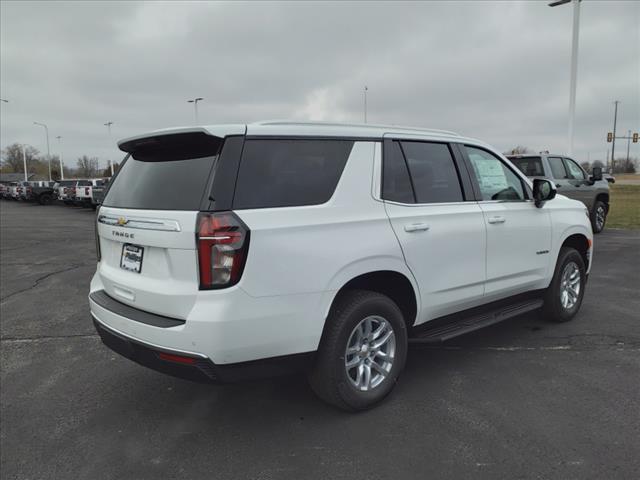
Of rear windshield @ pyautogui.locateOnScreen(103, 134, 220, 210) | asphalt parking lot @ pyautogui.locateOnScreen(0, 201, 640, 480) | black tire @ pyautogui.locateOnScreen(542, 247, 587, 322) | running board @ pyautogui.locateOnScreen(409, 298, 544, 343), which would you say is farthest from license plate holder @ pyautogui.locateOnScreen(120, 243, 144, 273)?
black tire @ pyautogui.locateOnScreen(542, 247, 587, 322)

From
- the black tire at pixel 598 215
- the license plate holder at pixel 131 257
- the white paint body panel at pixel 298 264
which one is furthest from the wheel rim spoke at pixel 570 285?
the black tire at pixel 598 215

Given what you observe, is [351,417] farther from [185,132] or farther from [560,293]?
[560,293]

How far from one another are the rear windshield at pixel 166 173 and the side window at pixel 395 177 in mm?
1209

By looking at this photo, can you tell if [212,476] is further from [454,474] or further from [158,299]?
[454,474]

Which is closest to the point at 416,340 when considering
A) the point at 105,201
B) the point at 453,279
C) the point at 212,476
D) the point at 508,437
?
the point at 453,279

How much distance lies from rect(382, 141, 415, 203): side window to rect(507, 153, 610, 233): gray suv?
800 centimetres

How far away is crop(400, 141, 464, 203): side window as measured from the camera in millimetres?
3600

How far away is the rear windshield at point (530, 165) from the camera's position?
10.6m

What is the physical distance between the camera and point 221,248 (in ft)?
8.38

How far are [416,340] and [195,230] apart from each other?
185cm

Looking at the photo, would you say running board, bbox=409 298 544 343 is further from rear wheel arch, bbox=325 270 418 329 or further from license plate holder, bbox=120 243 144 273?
license plate holder, bbox=120 243 144 273

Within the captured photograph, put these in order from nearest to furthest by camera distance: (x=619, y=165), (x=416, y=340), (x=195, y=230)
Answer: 1. (x=195, y=230)
2. (x=416, y=340)
3. (x=619, y=165)

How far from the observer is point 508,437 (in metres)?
2.90

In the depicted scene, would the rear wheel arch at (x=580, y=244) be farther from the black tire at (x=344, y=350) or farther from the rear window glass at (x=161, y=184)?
the rear window glass at (x=161, y=184)
